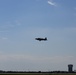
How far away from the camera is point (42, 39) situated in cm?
13938

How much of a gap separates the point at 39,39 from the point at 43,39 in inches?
89.3

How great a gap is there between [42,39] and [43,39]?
55cm

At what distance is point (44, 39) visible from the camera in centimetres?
13912

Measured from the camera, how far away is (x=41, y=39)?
457ft

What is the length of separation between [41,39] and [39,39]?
4.29ft

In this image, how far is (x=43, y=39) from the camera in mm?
139250

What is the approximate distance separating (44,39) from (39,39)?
2.74 m

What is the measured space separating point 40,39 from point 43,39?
1.61 meters

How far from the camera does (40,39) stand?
139 m

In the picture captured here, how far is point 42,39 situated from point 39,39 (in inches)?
72.1

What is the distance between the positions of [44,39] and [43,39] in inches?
21.5

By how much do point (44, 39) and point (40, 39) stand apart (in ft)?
7.00
